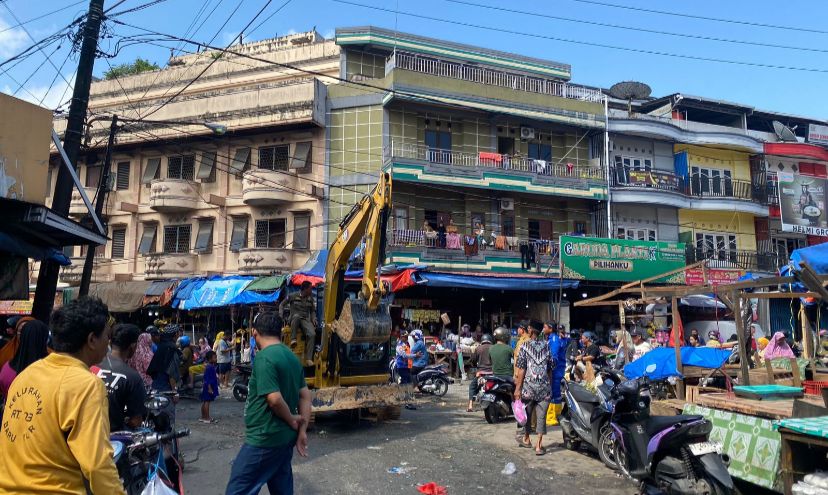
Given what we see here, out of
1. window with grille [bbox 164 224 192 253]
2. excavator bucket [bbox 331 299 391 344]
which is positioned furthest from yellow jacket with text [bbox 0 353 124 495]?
window with grille [bbox 164 224 192 253]

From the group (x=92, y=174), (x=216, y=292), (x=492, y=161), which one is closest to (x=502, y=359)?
(x=216, y=292)

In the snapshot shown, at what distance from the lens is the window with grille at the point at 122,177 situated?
84.7 ft

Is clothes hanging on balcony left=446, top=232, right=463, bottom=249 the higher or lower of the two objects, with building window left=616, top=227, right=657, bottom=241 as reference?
lower

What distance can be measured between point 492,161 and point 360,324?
1483cm

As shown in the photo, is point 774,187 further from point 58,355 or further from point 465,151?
point 58,355

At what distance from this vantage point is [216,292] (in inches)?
790

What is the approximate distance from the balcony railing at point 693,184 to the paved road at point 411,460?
1749 cm

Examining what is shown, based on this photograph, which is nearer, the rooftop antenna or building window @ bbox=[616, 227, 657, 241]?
building window @ bbox=[616, 227, 657, 241]

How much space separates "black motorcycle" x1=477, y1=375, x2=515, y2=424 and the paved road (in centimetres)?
26

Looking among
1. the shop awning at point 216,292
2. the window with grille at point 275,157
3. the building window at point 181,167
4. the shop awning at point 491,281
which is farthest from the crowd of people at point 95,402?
the building window at point 181,167

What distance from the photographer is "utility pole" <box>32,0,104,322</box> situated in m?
9.32

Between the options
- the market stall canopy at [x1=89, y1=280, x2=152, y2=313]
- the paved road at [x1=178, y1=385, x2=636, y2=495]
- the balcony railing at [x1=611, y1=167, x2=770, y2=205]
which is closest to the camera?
the paved road at [x1=178, y1=385, x2=636, y2=495]

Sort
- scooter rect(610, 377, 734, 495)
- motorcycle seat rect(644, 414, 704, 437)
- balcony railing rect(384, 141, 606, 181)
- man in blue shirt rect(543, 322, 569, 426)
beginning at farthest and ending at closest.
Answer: balcony railing rect(384, 141, 606, 181), man in blue shirt rect(543, 322, 569, 426), motorcycle seat rect(644, 414, 704, 437), scooter rect(610, 377, 734, 495)

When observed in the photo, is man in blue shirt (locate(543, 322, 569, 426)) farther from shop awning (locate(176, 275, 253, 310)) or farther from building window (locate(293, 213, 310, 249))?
building window (locate(293, 213, 310, 249))
